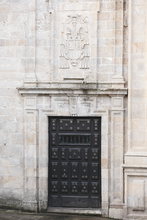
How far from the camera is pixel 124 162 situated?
38.8 feet

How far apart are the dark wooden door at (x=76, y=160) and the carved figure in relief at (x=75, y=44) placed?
4.71ft

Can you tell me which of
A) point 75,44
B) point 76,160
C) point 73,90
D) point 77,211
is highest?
point 75,44

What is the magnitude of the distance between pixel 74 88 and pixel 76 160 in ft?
6.14

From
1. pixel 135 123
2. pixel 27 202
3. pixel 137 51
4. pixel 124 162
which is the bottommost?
pixel 27 202

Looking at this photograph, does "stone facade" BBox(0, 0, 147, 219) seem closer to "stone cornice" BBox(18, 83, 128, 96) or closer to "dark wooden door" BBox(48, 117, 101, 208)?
"stone cornice" BBox(18, 83, 128, 96)

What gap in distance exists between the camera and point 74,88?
39.3 feet

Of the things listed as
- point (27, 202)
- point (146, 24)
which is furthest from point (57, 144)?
point (146, 24)

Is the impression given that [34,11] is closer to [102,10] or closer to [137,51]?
[102,10]

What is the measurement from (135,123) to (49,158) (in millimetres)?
2435

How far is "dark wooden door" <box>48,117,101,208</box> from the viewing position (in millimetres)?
12141

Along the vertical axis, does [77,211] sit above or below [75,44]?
below

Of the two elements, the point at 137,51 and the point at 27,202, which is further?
the point at 27,202

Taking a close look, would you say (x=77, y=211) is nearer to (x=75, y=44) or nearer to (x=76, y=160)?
(x=76, y=160)

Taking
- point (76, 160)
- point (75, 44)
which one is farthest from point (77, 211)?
point (75, 44)
